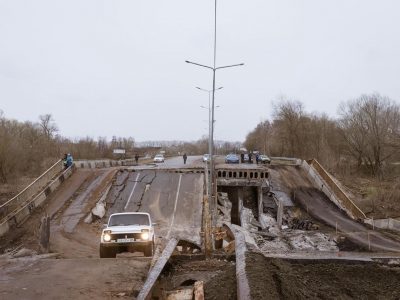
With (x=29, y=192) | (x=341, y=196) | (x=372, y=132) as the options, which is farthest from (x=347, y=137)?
(x=29, y=192)

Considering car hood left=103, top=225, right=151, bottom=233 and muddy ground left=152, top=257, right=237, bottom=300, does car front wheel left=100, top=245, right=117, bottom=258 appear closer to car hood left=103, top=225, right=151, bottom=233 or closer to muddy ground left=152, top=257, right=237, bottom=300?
car hood left=103, top=225, right=151, bottom=233

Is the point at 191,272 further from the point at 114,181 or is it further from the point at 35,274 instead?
the point at 114,181

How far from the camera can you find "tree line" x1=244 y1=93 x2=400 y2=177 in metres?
Answer: 67.9

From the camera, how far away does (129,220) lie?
52.1ft

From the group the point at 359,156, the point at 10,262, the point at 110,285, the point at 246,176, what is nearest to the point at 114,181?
the point at 246,176

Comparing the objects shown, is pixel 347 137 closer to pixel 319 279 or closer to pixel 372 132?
pixel 372 132

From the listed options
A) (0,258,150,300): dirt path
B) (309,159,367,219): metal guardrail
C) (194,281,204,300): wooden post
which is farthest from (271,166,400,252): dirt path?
(194,281,204,300): wooden post

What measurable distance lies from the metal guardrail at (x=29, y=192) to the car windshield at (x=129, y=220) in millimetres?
11236

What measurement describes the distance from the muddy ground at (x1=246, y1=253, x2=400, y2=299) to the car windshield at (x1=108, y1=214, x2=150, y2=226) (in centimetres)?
925

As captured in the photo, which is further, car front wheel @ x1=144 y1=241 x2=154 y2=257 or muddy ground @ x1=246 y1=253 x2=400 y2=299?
car front wheel @ x1=144 y1=241 x2=154 y2=257

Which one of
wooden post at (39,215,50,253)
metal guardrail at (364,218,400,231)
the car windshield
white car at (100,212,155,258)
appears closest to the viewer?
white car at (100,212,155,258)

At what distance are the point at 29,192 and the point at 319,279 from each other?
24.9 metres

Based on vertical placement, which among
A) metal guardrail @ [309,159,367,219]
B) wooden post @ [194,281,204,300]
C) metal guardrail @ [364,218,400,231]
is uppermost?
wooden post @ [194,281,204,300]

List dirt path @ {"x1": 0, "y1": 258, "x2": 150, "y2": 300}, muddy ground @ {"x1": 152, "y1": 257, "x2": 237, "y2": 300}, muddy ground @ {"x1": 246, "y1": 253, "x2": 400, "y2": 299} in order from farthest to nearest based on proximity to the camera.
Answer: dirt path @ {"x1": 0, "y1": 258, "x2": 150, "y2": 300} → muddy ground @ {"x1": 152, "y1": 257, "x2": 237, "y2": 300} → muddy ground @ {"x1": 246, "y1": 253, "x2": 400, "y2": 299}
